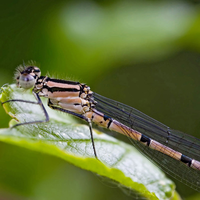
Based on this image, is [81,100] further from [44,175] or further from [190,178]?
[190,178]

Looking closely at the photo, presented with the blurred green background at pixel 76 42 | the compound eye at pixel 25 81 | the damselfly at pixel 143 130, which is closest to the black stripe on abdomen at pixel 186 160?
the damselfly at pixel 143 130

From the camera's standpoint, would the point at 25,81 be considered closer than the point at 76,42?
Yes

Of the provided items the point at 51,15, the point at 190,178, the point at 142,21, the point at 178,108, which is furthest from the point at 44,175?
the point at 178,108

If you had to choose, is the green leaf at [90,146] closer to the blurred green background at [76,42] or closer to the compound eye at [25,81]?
the compound eye at [25,81]

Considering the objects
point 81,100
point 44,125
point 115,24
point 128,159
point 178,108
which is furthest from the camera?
point 178,108

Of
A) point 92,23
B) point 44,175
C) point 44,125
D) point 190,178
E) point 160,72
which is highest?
point 92,23

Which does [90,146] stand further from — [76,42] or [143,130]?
[76,42]

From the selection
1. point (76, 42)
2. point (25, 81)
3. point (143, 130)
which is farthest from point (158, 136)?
point (25, 81)

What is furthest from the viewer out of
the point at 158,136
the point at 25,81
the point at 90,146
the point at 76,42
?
the point at 158,136
